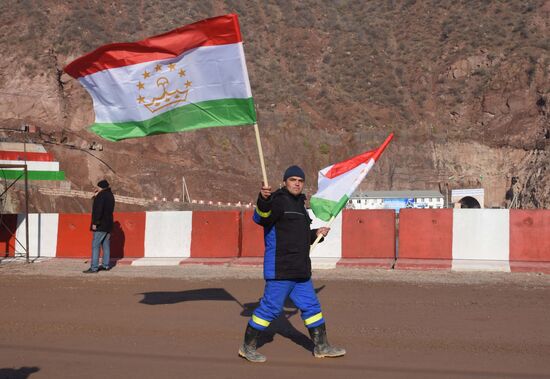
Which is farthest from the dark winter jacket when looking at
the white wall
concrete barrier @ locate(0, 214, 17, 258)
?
concrete barrier @ locate(0, 214, 17, 258)

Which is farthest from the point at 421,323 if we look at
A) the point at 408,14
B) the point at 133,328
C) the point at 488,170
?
the point at 408,14

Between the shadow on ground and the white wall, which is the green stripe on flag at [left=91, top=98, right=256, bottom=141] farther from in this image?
the white wall

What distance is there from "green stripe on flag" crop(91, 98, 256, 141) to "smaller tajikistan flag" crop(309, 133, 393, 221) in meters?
1.56

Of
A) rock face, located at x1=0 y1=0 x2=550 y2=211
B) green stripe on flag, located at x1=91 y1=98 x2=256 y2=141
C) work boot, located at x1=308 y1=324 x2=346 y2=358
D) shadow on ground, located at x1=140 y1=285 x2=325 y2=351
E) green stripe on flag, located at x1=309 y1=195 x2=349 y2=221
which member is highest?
rock face, located at x1=0 y1=0 x2=550 y2=211

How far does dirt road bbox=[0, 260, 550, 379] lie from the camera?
5.53 m

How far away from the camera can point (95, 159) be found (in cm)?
3666

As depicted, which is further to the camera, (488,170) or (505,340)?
(488,170)

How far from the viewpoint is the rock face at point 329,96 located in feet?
130

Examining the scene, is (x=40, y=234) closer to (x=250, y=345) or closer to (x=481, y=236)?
(x=481, y=236)

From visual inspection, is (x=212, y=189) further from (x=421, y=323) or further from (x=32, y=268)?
(x=421, y=323)

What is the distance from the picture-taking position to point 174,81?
7.07m

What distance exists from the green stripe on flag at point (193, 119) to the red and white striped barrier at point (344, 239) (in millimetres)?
5730

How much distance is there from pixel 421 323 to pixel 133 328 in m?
3.06

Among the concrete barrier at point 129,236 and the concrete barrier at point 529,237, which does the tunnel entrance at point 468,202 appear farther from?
the concrete barrier at point 129,236
